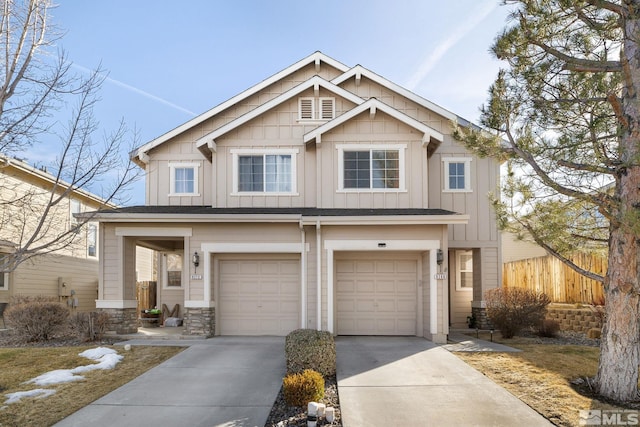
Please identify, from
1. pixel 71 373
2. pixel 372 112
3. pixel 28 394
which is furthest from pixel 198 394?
pixel 372 112

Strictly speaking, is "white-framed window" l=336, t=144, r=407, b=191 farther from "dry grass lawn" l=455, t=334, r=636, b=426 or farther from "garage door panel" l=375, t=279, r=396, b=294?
"dry grass lawn" l=455, t=334, r=636, b=426

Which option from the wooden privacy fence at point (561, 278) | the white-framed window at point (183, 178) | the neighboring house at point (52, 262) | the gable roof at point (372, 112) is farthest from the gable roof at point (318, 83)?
the wooden privacy fence at point (561, 278)

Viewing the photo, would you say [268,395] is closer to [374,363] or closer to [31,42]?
[374,363]

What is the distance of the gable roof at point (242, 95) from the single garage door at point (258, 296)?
4.72 m

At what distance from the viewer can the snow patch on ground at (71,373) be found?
7410 mm

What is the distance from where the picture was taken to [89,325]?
11781 mm

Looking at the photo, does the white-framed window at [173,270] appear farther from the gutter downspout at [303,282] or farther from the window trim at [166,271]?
the gutter downspout at [303,282]

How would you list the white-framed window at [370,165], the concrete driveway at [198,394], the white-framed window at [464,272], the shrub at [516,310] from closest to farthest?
the concrete driveway at [198,394]
the shrub at [516,310]
the white-framed window at [370,165]
the white-framed window at [464,272]

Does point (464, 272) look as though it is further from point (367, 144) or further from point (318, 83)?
point (318, 83)

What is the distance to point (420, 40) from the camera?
43.8ft

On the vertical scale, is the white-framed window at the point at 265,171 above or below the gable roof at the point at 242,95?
below

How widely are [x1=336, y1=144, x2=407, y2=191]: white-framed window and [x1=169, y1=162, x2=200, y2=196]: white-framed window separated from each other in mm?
4882

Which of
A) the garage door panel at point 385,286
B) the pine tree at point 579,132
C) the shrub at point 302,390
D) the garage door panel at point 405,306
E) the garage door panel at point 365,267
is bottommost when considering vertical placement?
the shrub at point 302,390

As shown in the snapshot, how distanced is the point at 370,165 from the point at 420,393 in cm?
741
